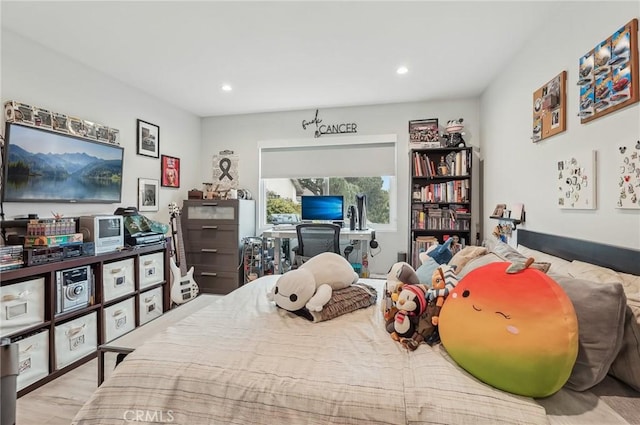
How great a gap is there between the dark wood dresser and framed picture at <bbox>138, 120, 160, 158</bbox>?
72 centimetres

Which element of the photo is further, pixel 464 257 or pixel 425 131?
pixel 425 131

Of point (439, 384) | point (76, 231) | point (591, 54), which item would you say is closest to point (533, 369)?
point (439, 384)

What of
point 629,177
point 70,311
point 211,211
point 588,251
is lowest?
A: point 70,311

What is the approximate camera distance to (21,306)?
1.87 metres

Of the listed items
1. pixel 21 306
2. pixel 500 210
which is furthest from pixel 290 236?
pixel 21 306

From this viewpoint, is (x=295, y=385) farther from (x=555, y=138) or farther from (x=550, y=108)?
(x=550, y=108)

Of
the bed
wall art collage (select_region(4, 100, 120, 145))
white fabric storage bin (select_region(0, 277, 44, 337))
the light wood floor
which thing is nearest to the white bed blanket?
the bed

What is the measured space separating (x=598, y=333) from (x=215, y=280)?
3646mm

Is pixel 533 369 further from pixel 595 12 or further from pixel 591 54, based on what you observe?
pixel 595 12

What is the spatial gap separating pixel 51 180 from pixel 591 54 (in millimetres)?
3637

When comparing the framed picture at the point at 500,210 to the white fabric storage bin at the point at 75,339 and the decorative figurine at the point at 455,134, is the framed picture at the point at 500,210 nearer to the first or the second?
the decorative figurine at the point at 455,134

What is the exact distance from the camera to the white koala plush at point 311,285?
4.97ft

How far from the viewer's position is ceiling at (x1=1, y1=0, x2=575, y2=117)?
6.27ft

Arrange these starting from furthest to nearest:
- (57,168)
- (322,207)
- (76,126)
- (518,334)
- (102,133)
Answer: (322,207) → (102,133) → (76,126) → (57,168) → (518,334)
